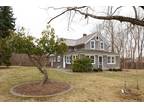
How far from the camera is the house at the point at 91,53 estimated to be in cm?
318

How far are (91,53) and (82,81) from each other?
0.52 meters

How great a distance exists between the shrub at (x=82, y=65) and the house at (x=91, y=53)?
0.22 feet

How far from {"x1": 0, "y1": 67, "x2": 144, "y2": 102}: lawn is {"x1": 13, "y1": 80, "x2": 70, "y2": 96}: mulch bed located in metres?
0.07

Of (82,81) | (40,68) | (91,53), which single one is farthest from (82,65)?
(40,68)

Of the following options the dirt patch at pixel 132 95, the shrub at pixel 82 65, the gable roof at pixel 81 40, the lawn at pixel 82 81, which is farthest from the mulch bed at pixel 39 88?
the dirt patch at pixel 132 95

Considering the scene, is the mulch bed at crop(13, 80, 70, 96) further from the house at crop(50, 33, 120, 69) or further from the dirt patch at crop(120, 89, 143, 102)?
the dirt patch at crop(120, 89, 143, 102)

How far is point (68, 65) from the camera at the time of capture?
3223mm

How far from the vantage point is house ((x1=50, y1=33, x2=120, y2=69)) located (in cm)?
318

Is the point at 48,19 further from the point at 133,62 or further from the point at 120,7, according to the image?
the point at 133,62

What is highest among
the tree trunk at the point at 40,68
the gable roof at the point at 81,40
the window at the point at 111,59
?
the gable roof at the point at 81,40

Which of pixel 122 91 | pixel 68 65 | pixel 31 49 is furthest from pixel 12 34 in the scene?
pixel 122 91

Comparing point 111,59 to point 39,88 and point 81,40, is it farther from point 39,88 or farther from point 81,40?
point 39,88

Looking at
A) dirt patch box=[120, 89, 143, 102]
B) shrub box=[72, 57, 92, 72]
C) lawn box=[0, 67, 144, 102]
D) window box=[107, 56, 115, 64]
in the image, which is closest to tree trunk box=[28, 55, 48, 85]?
lawn box=[0, 67, 144, 102]

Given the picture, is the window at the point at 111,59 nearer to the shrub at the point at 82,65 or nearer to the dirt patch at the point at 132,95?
the shrub at the point at 82,65
